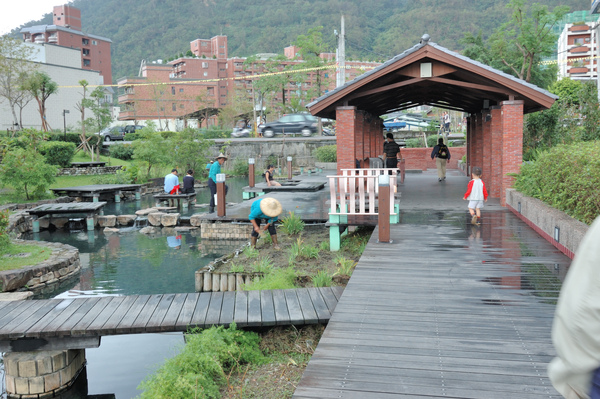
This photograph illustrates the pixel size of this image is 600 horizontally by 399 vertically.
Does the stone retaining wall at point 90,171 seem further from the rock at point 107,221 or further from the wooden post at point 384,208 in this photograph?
the wooden post at point 384,208

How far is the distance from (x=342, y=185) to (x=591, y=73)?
264 feet

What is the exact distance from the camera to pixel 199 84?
253 ft

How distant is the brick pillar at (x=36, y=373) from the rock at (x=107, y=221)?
13.3 m

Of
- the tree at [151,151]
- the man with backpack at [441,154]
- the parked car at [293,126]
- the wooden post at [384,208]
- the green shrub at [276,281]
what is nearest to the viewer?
the green shrub at [276,281]

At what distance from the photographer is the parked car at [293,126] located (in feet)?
→ 142

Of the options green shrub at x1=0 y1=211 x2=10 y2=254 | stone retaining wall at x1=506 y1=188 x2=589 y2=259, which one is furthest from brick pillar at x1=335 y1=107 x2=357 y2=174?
green shrub at x1=0 y1=211 x2=10 y2=254

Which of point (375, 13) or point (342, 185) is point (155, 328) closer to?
point (342, 185)

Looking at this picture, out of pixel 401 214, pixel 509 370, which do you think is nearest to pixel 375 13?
pixel 401 214

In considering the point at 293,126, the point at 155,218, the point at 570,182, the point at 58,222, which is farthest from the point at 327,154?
the point at 570,182

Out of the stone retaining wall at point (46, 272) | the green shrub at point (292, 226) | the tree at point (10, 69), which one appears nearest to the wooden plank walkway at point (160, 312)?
the stone retaining wall at point (46, 272)

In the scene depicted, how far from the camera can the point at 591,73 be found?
76.8 m

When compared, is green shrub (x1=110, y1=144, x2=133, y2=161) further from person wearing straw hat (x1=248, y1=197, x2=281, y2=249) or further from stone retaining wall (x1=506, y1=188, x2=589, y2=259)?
stone retaining wall (x1=506, y1=188, x2=589, y2=259)

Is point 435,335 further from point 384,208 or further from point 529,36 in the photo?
point 529,36

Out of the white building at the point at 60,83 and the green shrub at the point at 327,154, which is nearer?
the green shrub at the point at 327,154
